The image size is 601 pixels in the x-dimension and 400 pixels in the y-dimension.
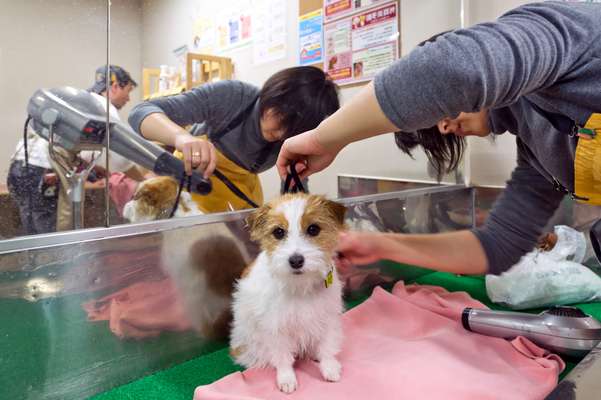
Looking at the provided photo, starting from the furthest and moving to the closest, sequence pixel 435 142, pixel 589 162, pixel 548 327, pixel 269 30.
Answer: pixel 269 30
pixel 435 142
pixel 548 327
pixel 589 162

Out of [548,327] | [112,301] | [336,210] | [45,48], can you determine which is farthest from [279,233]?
[548,327]

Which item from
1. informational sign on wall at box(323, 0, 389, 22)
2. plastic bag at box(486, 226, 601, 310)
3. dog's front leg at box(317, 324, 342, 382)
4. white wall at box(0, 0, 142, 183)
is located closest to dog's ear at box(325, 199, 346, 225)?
dog's front leg at box(317, 324, 342, 382)

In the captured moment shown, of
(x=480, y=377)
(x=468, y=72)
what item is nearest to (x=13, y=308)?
(x=468, y=72)

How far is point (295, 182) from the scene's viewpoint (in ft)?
3.00

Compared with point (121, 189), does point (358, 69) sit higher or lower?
higher

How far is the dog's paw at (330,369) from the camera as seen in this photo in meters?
0.83

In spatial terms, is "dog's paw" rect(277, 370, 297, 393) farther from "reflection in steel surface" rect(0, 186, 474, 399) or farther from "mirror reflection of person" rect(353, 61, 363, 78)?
"mirror reflection of person" rect(353, 61, 363, 78)

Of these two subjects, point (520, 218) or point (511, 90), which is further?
point (520, 218)

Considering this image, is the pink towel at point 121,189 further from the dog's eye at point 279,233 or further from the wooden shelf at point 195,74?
the dog's eye at point 279,233

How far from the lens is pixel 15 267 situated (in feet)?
2.42

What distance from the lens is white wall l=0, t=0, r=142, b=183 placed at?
2.59ft

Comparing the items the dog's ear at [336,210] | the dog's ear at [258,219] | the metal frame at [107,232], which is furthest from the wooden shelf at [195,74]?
the dog's ear at [336,210]

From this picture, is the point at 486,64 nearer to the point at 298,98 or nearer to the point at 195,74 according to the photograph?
the point at 298,98

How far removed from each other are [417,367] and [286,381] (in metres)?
0.31
